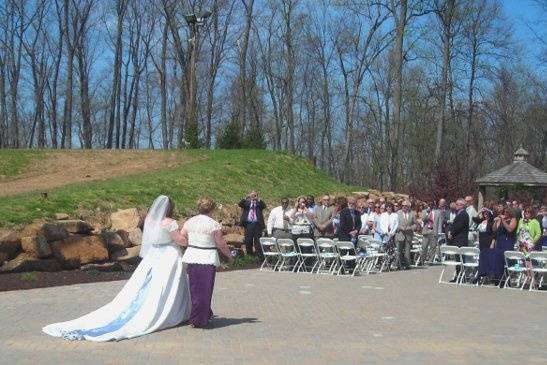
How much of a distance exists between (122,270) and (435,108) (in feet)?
136

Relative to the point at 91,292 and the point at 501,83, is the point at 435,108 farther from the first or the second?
the point at 91,292

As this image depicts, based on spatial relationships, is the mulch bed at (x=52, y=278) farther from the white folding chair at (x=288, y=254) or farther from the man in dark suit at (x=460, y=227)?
the man in dark suit at (x=460, y=227)

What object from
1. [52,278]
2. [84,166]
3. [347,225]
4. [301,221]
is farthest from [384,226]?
[84,166]

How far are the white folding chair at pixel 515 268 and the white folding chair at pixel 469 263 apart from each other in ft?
2.12

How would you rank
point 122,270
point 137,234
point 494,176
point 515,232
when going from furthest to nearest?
1. point 494,176
2. point 137,234
3. point 122,270
4. point 515,232

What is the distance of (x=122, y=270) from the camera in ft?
53.0

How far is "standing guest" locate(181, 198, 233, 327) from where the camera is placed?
30.6ft

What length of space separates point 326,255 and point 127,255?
183 inches

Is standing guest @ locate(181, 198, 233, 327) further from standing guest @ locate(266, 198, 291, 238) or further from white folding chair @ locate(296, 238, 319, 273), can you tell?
standing guest @ locate(266, 198, 291, 238)

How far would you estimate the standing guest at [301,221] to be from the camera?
59.3 feet

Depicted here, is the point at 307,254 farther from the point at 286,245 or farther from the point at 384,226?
the point at 384,226

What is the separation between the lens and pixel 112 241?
1650cm

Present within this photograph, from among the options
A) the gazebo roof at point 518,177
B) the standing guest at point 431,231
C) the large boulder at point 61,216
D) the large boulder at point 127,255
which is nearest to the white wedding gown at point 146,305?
the large boulder at point 127,255

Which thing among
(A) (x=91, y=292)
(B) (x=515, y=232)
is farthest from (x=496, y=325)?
(A) (x=91, y=292)
